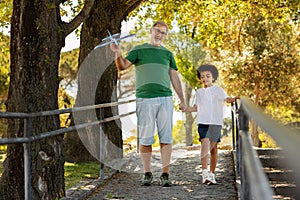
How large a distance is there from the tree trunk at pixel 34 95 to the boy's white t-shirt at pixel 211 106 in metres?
1.63

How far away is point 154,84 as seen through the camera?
20.5ft

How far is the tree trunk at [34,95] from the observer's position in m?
5.76

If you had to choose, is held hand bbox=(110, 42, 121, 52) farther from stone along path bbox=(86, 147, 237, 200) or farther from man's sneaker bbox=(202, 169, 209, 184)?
man's sneaker bbox=(202, 169, 209, 184)

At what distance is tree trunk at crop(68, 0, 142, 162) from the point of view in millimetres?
9523

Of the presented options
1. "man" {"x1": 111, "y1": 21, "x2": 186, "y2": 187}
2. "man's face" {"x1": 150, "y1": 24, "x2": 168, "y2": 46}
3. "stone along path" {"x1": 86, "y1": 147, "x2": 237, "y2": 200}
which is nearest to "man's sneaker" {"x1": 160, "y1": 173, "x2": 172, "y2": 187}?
"stone along path" {"x1": 86, "y1": 147, "x2": 237, "y2": 200}

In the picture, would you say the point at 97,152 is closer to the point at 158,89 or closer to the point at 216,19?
the point at 158,89

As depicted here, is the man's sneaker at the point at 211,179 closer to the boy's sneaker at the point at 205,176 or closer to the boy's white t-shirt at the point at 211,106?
the boy's sneaker at the point at 205,176

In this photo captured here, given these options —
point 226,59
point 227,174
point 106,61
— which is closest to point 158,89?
point 227,174

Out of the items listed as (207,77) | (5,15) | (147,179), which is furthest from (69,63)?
(207,77)

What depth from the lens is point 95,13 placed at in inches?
378

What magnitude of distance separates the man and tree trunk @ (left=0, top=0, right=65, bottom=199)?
2.70 ft

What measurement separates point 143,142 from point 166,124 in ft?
1.14

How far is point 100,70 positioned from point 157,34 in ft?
11.5

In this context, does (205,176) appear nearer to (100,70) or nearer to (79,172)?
(79,172)
